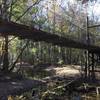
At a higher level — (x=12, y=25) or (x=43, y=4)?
(x=43, y=4)

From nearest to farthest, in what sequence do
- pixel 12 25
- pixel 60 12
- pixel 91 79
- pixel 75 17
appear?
pixel 12 25
pixel 91 79
pixel 60 12
pixel 75 17

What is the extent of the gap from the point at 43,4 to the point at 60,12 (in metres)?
16.6

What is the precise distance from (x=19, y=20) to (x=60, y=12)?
1822cm

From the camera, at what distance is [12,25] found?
A: 10.9 metres

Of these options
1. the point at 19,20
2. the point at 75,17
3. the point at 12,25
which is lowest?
the point at 12,25

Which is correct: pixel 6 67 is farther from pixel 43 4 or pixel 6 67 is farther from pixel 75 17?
pixel 75 17

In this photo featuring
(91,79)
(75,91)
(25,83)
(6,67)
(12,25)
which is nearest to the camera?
(12,25)

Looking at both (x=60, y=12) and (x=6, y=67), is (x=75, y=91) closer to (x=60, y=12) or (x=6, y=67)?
(x=6, y=67)

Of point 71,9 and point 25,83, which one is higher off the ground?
point 71,9

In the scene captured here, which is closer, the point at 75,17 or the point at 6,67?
the point at 6,67

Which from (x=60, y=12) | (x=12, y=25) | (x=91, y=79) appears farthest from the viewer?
(x=60, y=12)

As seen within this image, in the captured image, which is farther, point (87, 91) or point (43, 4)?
point (43, 4)

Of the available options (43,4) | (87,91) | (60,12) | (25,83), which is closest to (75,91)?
(87,91)

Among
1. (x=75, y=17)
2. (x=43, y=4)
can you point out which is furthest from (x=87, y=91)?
(x=75, y=17)
